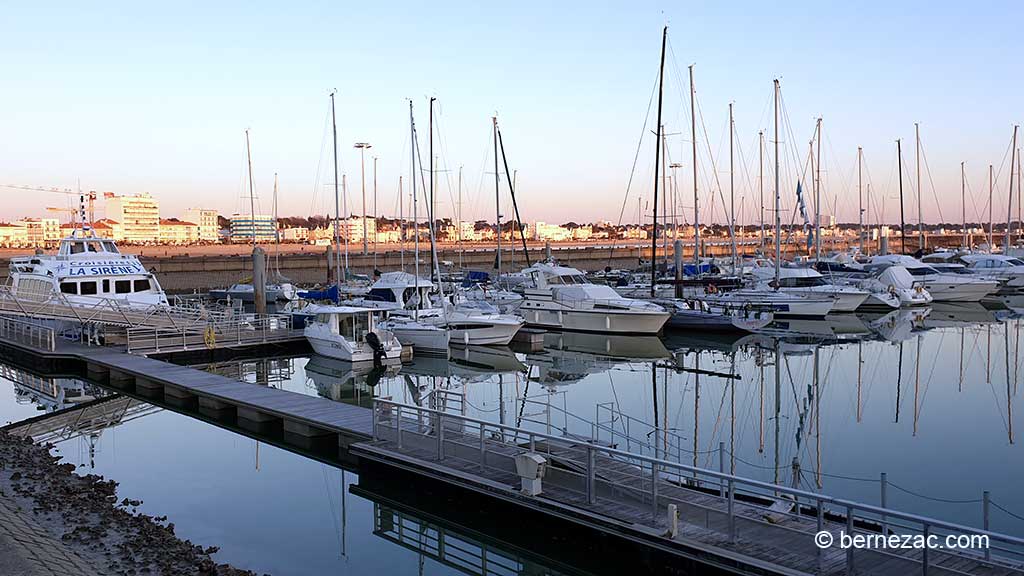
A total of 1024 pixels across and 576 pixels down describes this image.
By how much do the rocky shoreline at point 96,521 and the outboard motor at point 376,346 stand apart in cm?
1478

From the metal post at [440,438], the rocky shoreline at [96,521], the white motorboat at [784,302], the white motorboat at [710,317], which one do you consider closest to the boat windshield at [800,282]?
the white motorboat at [784,302]

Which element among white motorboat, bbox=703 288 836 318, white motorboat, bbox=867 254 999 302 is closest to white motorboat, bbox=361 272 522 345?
white motorboat, bbox=703 288 836 318

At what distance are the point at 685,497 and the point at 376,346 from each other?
20.5 metres

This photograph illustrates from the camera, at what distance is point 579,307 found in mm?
40656

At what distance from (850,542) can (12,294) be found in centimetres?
3435

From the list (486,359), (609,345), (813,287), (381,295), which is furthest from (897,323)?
(381,295)

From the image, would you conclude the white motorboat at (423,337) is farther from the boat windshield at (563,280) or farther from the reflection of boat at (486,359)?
the boat windshield at (563,280)

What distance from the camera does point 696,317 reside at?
40.8m

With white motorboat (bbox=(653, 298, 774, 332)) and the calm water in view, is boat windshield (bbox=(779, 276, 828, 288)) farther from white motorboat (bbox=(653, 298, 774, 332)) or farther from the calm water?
the calm water

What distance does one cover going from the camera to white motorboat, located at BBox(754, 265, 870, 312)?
153ft

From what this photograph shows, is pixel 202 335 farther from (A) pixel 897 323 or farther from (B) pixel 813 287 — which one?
(A) pixel 897 323

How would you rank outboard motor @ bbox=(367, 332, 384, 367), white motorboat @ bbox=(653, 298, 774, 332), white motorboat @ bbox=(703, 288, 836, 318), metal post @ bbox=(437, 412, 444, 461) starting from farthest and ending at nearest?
1. white motorboat @ bbox=(703, 288, 836, 318)
2. white motorboat @ bbox=(653, 298, 774, 332)
3. outboard motor @ bbox=(367, 332, 384, 367)
4. metal post @ bbox=(437, 412, 444, 461)

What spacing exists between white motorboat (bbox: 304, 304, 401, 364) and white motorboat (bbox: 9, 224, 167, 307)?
688cm

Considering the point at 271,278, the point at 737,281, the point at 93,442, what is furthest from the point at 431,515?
the point at 271,278
